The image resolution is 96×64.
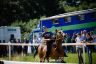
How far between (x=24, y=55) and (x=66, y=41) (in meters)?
2.27

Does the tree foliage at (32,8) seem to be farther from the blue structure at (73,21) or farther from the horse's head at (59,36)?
the horse's head at (59,36)

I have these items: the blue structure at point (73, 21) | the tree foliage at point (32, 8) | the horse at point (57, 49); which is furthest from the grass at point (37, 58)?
the tree foliage at point (32, 8)

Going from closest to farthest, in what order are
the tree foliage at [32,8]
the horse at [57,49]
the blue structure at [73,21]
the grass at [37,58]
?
the grass at [37,58] → the blue structure at [73,21] → the horse at [57,49] → the tree foliage at [32,8]

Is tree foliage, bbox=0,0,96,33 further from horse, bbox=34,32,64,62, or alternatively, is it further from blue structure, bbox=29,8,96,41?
horse, bbox=34,32,64,62

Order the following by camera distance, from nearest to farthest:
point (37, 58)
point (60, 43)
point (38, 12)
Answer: point (60, 43), point (37, 58), point (38, 12)

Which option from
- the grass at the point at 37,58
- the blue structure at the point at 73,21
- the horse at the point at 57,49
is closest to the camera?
the grass at the point at 37,58

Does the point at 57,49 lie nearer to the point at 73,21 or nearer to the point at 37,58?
the point at 37,58

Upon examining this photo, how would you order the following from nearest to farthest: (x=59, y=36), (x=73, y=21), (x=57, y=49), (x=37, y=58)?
1. (x=59, y=36)
2. (x=57, y=49)
3. (x=37, y=58)
4. (x=73, y=21)

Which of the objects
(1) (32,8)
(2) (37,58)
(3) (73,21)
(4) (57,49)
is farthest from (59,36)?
(1) (32,8)

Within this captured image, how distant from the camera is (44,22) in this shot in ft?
36.1

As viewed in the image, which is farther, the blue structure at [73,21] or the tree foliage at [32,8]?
the tree foliage at [32,8]

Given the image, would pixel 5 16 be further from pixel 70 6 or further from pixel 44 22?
pixel 70 6

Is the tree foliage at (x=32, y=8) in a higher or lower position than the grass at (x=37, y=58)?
higher

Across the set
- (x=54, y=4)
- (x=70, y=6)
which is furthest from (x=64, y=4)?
(x=54, y=4)
